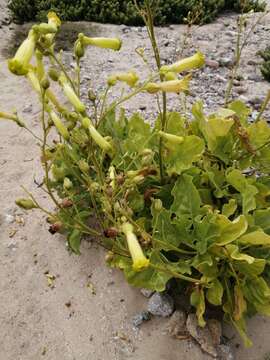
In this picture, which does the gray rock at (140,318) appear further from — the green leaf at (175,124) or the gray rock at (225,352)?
the green leaf at (175,124)

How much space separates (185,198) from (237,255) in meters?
0.42

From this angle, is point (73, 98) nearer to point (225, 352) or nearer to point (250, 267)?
point (250, 267)

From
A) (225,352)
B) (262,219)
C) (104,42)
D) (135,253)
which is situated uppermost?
(104,42)

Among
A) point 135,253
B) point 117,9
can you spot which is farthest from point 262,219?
point 117,9

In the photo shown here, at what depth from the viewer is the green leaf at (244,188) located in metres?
2.26

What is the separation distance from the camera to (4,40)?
6.23 m

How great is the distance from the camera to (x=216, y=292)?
2.22 metres

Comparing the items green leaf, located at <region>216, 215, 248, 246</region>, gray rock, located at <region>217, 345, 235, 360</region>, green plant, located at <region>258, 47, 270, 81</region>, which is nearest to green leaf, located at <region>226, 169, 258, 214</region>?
green leaf, located at <region>216, 215, 248, 246</region>

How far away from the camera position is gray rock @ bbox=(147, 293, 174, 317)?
2.53 meters

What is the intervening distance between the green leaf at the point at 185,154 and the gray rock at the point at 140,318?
0.82 metres

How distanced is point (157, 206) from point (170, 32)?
14.9 ft

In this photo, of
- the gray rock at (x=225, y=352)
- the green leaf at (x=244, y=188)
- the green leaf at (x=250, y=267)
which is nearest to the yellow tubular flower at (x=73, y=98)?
the green leaf at (x=244, y=188)

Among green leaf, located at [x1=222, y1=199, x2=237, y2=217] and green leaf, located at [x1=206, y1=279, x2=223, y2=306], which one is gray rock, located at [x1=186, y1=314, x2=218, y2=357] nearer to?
green leaf, located at [x1=206, y1=279, x2=223, y2=306]

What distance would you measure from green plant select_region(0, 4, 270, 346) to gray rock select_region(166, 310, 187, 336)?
153 millimetres
